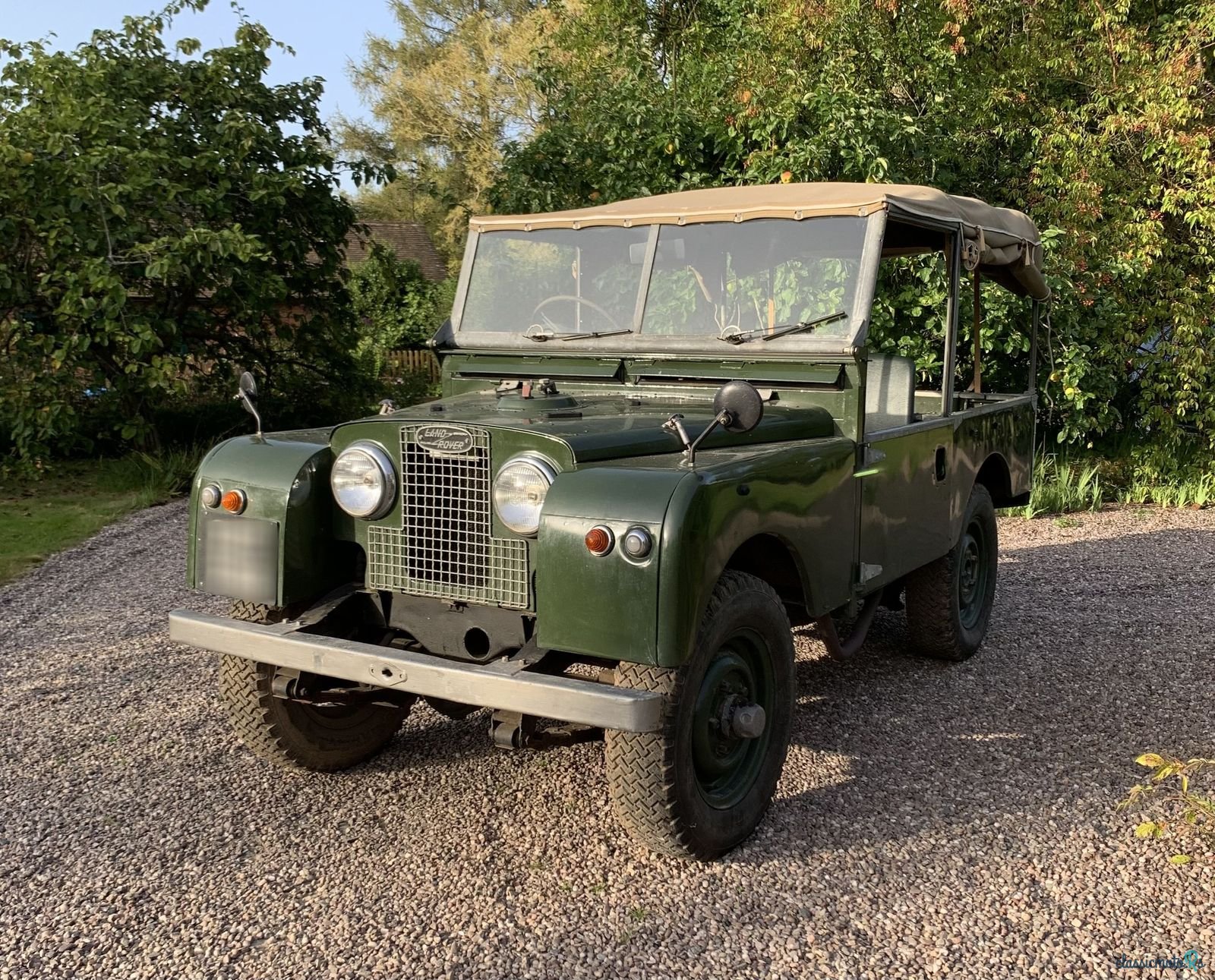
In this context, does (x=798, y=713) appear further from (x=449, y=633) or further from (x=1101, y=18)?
(x=1101, y=18)

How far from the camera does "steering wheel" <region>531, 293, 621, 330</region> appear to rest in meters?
4.41

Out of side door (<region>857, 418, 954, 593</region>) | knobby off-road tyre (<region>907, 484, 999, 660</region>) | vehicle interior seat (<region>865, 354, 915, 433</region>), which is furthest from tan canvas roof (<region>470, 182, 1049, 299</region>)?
knobby off-road tyre (<region>907, 484, 999, 660</region>)

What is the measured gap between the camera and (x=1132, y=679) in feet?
17.1

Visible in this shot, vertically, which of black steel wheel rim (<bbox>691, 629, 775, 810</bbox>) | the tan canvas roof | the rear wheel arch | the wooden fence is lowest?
black steel wheel rim (<bbox>691, 629, 775, 810</bbox>)

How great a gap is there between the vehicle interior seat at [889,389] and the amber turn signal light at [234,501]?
2720 millimetres

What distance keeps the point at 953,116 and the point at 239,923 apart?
33.8 feet

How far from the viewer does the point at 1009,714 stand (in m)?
4.71

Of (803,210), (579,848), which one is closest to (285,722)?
(579,848)

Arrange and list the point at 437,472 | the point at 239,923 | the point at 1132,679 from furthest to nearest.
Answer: the point at 1132,679 → the point at 437,472 → the point at 239,923

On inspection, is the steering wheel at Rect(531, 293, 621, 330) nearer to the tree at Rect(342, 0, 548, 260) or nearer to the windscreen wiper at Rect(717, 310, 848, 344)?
the windscreen wiper at Rect(717, 310, 848, 344)

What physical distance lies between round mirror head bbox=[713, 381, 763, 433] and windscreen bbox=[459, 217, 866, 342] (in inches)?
40.5

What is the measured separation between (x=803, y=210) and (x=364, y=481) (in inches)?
79.8

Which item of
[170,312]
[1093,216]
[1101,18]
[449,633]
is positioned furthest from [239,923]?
[1101,18]
